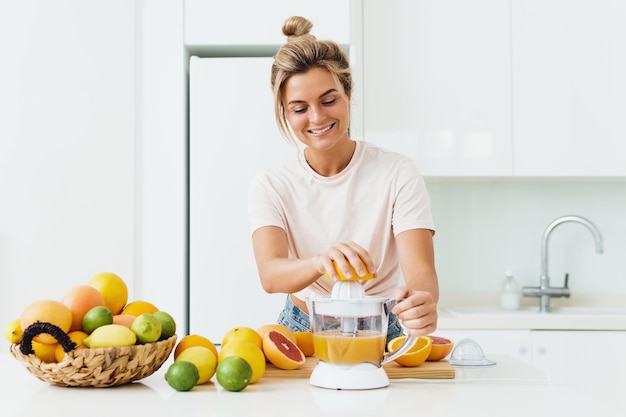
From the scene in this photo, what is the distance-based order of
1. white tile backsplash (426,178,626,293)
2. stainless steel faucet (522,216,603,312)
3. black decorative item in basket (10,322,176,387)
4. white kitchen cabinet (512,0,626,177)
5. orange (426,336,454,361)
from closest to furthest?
black decorative item in basket (10,322,176,387) → orange (426,336,454,361) → white kitchen cabinet (512,0,626,177) → stainless steel faucet (522,216,603,312) → white tile backsplash (426,178,626,293)

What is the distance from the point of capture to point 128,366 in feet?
4.11

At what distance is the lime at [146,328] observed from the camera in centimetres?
128

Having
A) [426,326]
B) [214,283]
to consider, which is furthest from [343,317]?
[214,283]

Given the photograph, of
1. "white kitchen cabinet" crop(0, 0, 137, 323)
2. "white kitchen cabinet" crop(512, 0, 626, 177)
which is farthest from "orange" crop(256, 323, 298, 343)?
"white kitchen cabinet" crop(512, 0, 626, 177)

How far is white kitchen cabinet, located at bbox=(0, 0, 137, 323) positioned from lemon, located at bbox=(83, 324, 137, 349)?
176cm

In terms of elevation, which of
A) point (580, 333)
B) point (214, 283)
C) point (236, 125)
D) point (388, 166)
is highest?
point (236, 125)

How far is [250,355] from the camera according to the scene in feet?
4.26

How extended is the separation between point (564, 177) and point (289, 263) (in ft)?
6.22

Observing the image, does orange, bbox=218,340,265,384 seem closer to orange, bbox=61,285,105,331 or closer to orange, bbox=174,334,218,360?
orange, bbox=174,334,218,360

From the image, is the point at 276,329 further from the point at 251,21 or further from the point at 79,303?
the point at 251,21

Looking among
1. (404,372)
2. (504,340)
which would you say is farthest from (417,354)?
(504,340)

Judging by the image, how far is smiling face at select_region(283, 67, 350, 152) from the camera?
1754 millimetres

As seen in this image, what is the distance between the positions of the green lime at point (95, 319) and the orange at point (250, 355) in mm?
210

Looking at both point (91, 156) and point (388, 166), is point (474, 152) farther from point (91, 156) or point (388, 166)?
point (91, 156)
